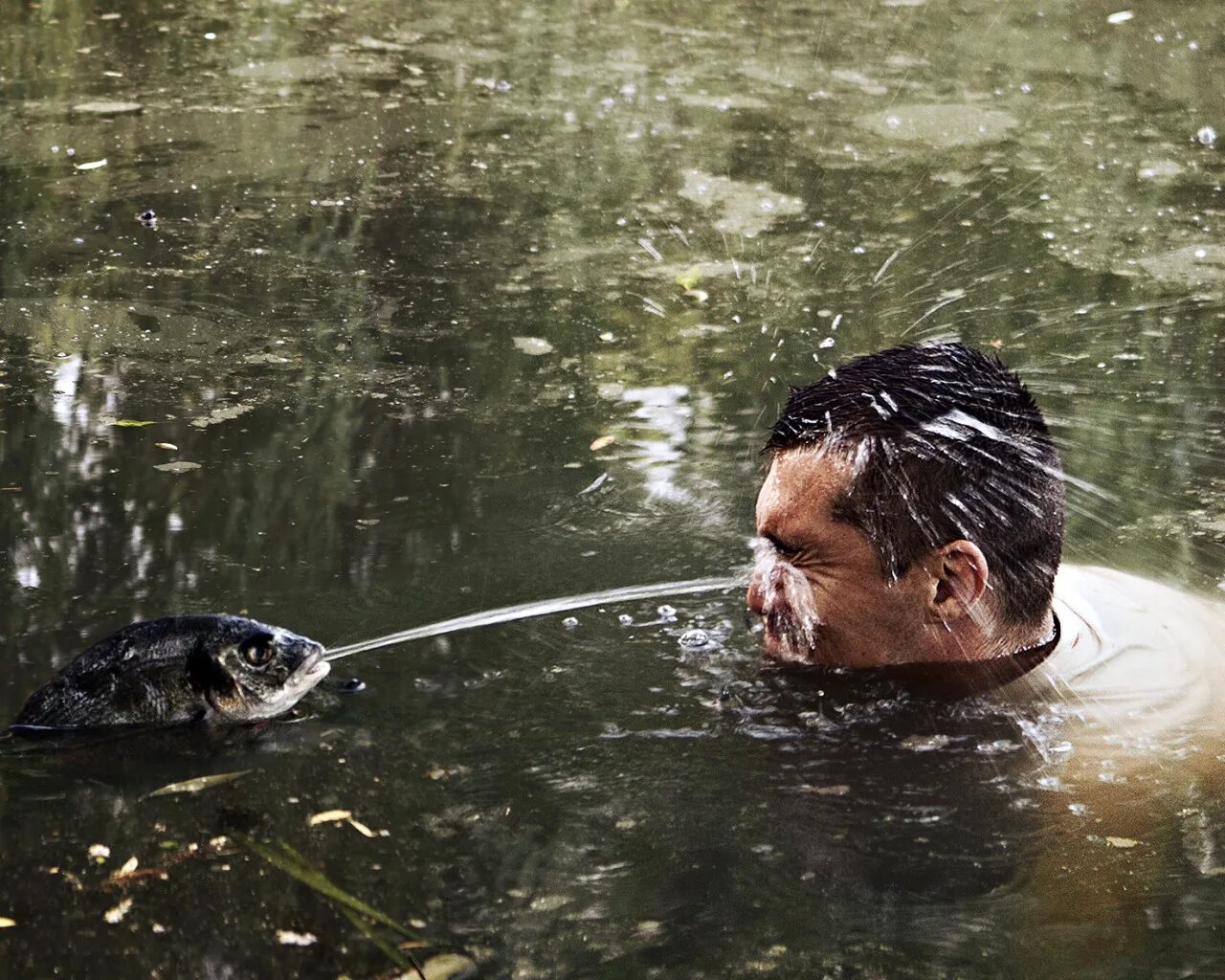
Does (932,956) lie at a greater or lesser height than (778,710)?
greater

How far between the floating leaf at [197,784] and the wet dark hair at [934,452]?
1691mm

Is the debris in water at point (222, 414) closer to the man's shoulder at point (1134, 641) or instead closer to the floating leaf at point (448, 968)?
the man's shoulder at point (1134, 641)

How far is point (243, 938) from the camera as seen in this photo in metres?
3.31

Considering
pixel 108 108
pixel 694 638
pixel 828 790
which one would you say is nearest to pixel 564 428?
pixel 694 638

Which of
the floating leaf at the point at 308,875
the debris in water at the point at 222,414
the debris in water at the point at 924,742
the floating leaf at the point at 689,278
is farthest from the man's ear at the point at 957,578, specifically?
the floating leaf at the point at 689,278

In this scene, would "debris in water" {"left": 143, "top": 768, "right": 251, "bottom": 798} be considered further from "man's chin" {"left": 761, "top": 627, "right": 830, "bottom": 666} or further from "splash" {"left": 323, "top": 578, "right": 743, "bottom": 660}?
"man's chin" {"left": 761, "top": 627, "right": 830, "bottom": 666}

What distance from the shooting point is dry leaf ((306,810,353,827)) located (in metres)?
3.79

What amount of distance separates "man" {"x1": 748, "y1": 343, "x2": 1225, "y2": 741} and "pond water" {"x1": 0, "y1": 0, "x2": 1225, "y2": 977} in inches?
9.9

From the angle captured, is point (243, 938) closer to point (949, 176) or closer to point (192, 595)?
point (192, 595)

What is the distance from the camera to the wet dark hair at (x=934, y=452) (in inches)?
175

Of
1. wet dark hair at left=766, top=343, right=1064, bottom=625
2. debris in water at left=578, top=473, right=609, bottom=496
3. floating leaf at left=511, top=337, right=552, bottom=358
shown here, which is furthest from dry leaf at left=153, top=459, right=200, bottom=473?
wet dark hair at left=766, top=343, right=1064, bottom=625

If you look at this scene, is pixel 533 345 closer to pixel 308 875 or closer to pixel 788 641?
pixel 788 641

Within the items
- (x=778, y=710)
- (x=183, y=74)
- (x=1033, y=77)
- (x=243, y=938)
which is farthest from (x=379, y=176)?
(x=243, y=938)

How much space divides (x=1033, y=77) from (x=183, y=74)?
5431 millimetres
